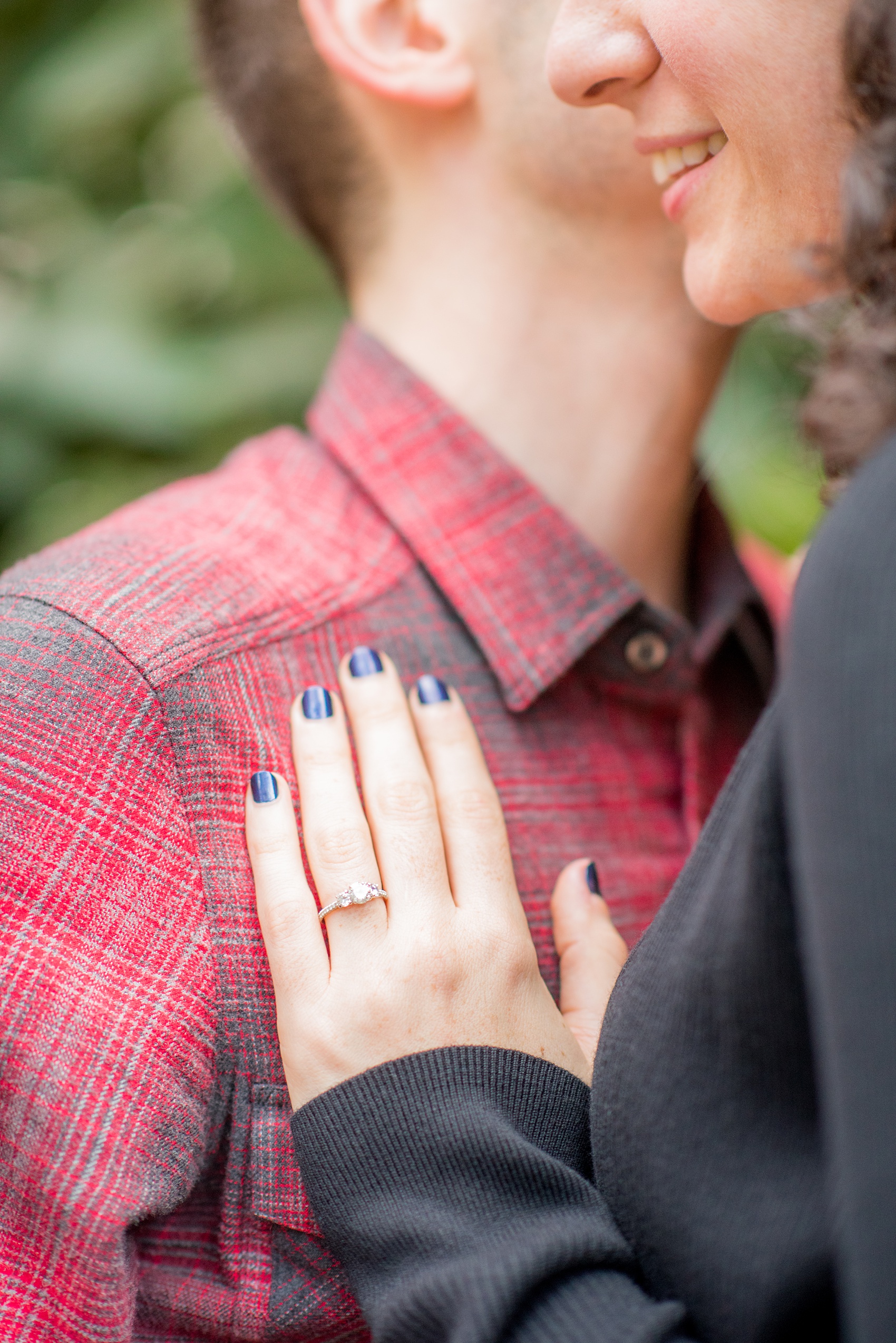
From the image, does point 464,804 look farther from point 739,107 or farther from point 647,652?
point 739,107

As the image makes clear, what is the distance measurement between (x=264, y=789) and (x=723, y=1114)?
42 centimetres

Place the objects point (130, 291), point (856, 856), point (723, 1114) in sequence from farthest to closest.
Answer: point (130, 291)
point (723, 1114)
point (856, 856)

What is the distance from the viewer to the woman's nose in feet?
3.04

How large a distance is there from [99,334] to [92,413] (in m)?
0.19

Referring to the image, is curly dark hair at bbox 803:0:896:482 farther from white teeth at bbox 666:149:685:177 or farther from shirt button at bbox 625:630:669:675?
shirt button at bbox 625:630:669:675

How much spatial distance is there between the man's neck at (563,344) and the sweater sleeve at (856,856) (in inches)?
27.3

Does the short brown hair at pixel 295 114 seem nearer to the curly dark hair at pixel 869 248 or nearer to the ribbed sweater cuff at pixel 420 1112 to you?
the curly dark hair at pixel 869 248

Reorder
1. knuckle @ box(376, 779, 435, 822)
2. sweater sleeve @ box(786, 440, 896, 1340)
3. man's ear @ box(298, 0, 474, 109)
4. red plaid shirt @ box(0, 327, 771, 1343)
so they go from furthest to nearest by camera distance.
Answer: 1. man's ear @ box(298, 0, 474, 109)
2. knuckle @ box(376, 779, 435, 822)
3. red plaid shirt @ box(0, 327, 771, 1343)
4. sweater sleeve @ box(786, 440, 896, 1340)

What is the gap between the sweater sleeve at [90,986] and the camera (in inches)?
→ 31.4

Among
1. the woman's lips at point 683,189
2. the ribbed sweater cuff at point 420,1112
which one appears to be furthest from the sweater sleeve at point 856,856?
the woman's lips at point 683,189

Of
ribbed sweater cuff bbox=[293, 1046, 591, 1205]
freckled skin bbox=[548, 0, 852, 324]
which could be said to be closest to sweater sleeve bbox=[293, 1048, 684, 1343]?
ribbed sweater cuff bbox=[293, 1046, 591, 1205]

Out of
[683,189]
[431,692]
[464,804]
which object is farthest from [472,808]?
[683,189]

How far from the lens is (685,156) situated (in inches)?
39.4

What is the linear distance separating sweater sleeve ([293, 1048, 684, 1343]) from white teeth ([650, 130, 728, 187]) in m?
0.77
